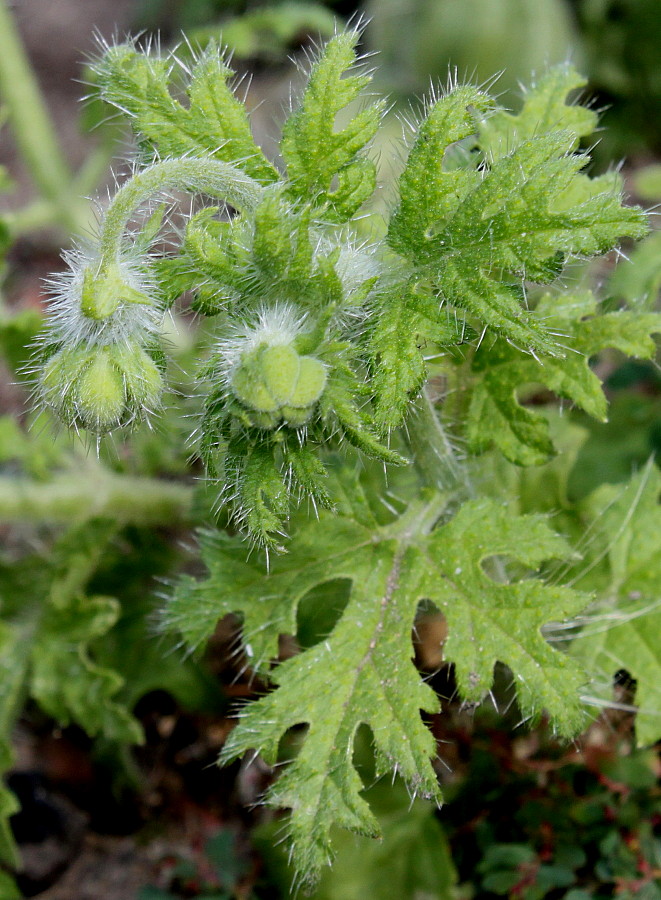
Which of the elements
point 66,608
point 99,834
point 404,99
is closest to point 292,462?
point 66,608

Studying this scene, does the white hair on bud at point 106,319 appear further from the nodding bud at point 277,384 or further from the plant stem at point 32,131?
the plant stem at point 32,131

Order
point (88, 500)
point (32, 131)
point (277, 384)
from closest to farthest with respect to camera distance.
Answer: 1. point (277, 384)
2. point (88, 500)
3. point (32, 131)

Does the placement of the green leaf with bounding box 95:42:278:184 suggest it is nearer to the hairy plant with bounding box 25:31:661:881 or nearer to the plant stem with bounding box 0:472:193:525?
the hairy plant with bounding box 25:31:661:881

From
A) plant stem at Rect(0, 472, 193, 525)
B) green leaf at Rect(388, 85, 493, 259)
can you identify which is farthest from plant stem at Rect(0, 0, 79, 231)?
green leaf at Rect(388, 85, 493, 259)

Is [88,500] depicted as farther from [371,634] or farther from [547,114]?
[547,114]

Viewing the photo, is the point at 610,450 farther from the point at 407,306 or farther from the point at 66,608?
the point at 66,608

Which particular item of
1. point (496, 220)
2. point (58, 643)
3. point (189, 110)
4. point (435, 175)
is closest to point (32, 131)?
point (58, 643)
